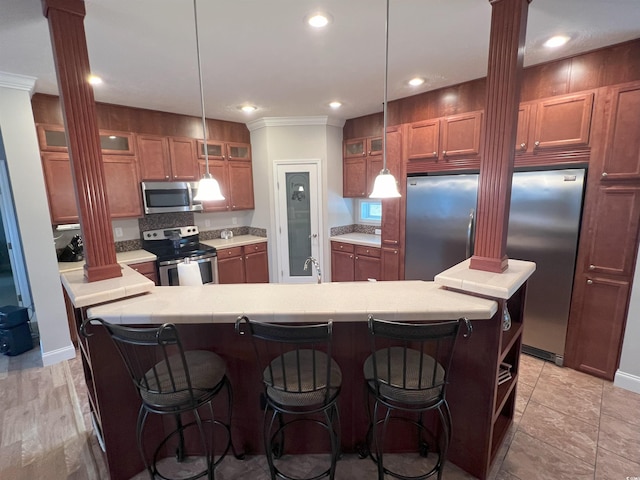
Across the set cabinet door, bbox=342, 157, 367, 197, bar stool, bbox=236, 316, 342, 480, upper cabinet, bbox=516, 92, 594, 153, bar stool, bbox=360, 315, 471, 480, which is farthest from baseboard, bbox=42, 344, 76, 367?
upper cabinet, bbox=516, 92, 594, 153

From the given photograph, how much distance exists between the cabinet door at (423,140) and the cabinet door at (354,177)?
947mm

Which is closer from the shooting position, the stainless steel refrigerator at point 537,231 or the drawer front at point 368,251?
the stainless steel refrigerator at point 537,231

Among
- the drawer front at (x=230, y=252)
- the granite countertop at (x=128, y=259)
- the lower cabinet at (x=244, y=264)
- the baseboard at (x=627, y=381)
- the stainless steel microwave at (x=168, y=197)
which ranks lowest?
the baseboard at (x=627, y=381)

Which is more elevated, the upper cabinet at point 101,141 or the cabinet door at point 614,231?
the upper cabinet at point 101,141

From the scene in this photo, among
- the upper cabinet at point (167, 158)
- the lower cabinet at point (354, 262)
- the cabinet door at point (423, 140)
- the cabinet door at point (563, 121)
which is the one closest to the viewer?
the cabinet door at point (563, 121)

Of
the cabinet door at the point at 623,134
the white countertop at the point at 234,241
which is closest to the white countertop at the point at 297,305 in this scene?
the cabinet door at the point at 623,134

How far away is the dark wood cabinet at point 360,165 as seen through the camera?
425cm

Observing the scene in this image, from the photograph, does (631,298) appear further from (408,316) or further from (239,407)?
(239,407)

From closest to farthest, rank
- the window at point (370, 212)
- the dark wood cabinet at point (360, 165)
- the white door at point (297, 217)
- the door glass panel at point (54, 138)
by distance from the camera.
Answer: the door glass panel at point (54, 138), the dark wood cabinet at point (360, 165), the white door at point (297, 217), the window at point (370, 212)

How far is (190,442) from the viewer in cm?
193

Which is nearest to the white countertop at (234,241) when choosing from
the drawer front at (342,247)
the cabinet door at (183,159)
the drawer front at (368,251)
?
the cabinet door at (183,159)

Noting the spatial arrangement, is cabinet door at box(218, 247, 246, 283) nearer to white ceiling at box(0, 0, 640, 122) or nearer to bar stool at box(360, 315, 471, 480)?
white ceiling at box(0, 0, 640, 122)

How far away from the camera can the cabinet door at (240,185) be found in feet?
15.0

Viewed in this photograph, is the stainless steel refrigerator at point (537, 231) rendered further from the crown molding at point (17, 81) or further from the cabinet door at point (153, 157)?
the crown molding at point (17, 81)
